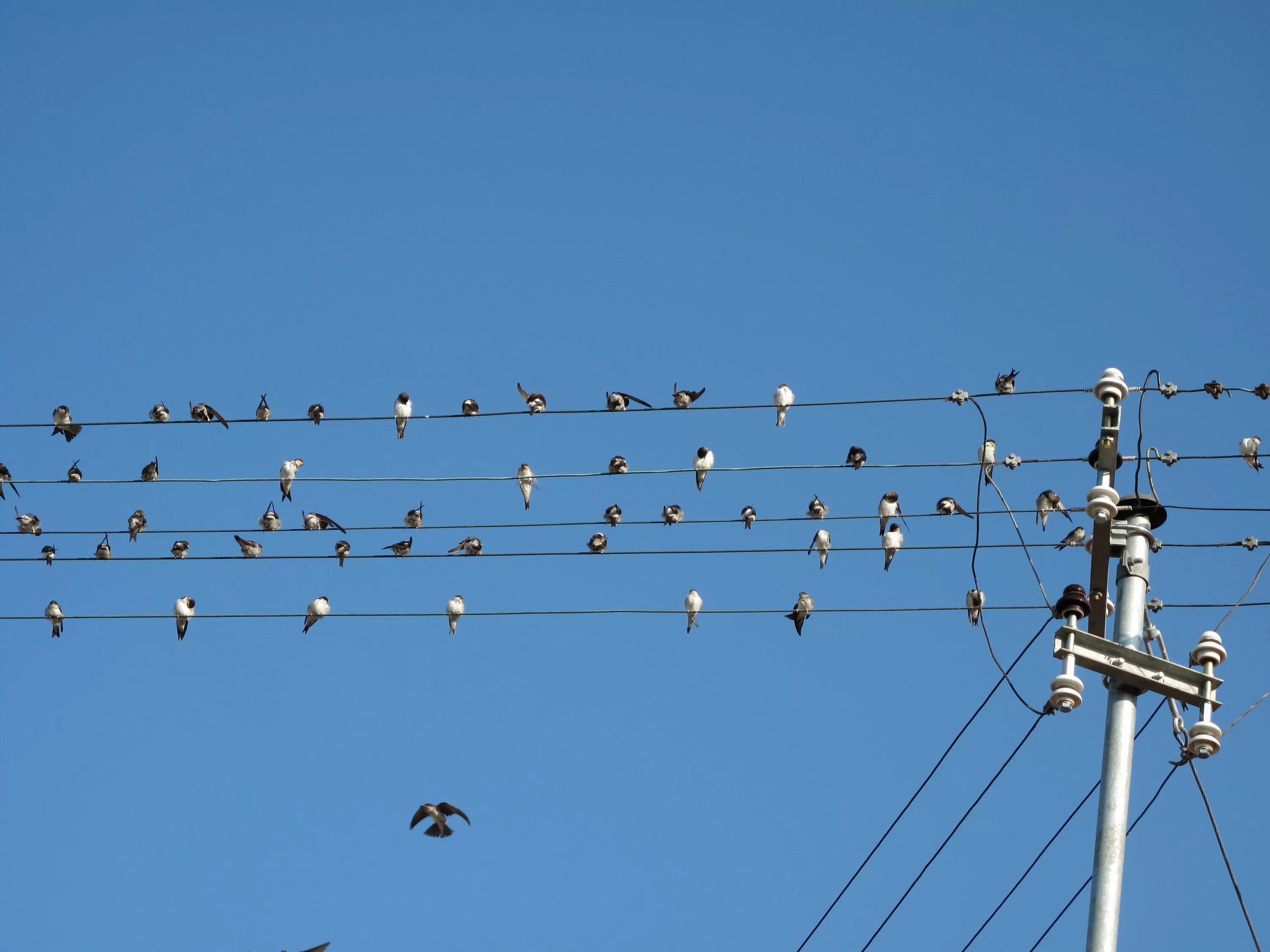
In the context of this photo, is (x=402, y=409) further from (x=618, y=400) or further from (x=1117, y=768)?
(x=1117, y=768)

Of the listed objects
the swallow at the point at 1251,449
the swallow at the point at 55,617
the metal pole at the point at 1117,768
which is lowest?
the metal pole at the point at 1117,768

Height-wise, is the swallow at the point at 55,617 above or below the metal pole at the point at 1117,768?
above

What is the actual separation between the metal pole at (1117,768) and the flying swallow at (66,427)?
56.3 feet

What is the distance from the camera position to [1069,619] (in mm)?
9664

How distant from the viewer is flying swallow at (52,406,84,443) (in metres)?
24.1

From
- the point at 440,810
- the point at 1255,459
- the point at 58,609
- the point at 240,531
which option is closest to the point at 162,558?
the point at 240,531

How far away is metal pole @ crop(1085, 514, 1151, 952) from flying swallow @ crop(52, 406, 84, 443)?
17.1 m

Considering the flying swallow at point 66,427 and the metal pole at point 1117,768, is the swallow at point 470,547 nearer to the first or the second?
the flying swallow at point 66,427

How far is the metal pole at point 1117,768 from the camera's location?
8609mm

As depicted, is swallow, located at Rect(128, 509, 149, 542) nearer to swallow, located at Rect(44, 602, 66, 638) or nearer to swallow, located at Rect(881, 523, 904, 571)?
swallow, located at Rect(44, 602, 66, 638)

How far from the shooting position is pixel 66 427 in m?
23.6

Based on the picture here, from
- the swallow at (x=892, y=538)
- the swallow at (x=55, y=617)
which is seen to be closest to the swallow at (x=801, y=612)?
the swallow at (x=892, y=538)

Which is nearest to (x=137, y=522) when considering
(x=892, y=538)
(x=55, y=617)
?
(x=55, y=617)

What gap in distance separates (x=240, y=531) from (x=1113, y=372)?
9.86 m
